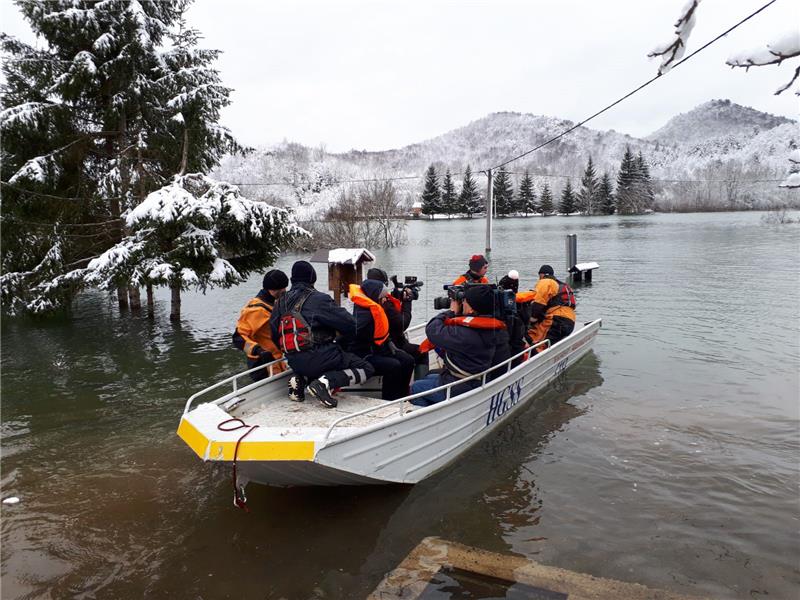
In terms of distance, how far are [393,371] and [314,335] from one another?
1.18 meters

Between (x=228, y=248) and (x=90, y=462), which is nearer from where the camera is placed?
Answer: (x=90, y=462)

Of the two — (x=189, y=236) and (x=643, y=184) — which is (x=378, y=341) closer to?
(x=189, y=236)

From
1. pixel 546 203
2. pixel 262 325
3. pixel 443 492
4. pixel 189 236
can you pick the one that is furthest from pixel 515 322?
pixel 546 203

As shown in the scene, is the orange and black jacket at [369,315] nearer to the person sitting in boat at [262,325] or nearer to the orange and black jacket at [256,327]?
the person sitting in boat at [262,325]

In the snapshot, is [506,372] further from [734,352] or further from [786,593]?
[734,352]

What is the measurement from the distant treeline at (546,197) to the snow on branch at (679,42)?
74.3 meters

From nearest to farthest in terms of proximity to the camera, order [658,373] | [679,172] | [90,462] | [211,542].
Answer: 1. [211,542]
2. [90,462]
3. [658,373]
4. [679,172]

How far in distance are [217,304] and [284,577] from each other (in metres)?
14.2

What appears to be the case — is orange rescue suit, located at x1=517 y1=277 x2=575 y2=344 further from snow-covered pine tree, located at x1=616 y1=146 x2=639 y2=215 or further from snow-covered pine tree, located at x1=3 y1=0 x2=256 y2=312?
snow-covered pine tree, located at x1=616 y1=146 x2=639 y2=215

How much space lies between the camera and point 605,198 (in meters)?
80.3

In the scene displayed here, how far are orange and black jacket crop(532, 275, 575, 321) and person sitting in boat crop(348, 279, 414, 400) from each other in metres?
3.70

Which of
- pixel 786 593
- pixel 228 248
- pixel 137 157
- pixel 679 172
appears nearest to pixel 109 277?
pixel 228 248

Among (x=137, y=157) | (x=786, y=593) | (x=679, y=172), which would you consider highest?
(x=679, y=172)

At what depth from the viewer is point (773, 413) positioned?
7.47 meters
